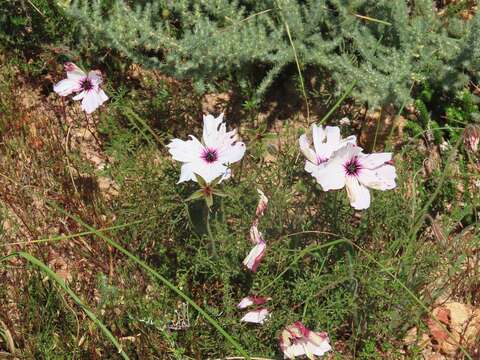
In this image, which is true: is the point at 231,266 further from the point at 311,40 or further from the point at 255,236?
the point at 311,40

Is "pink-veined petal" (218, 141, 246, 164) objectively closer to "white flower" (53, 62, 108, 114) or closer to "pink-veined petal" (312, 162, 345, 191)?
"pink-veined petal" (312, 162, 345, 191)

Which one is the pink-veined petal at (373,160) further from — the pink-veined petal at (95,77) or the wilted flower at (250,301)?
the pink-veined petal at (95,77)

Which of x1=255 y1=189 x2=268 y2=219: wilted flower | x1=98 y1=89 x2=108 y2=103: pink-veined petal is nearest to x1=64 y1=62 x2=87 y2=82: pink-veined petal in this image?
x1=98 y1=89 x2=108 y2=103: pink-veined petal

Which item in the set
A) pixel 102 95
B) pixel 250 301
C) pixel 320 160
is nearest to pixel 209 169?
pixel 320 160

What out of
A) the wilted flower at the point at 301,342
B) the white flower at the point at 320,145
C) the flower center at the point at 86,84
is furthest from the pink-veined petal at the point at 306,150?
the flower center at the point at 86,84

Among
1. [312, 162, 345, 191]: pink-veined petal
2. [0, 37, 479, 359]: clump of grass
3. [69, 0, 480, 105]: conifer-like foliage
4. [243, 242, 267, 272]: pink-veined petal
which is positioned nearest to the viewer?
[312, 162, 345, 191]: pink-veined petal

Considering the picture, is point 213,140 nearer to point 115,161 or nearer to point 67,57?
point 115,161
